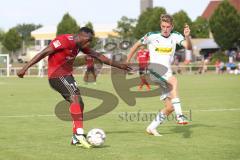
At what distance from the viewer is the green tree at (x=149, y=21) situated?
84.2 m

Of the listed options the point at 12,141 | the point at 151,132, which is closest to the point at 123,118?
the point at 151,132

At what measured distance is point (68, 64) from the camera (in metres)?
11.2

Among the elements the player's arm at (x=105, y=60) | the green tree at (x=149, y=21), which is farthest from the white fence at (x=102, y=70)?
the player's arm at (x=105, y=60)

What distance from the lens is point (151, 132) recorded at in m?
12.5

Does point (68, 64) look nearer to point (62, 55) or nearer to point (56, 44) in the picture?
point (62, 55)

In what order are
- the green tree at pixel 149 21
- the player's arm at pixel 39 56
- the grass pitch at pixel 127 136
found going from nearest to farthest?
1. the grass pitch at pixel 127 136
2. the player's arm at pixel 39 56
3. the green tree at pixel 149 21

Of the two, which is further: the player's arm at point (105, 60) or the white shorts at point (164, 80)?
the white shorts at point (164, 80)

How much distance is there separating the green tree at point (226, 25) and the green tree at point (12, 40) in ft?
159

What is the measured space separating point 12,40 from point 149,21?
126ft

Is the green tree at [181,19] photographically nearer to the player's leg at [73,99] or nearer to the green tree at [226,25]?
the green tree at [226,25]


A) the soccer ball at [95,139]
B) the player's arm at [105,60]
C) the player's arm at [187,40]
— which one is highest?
the player's arm at [187,40]

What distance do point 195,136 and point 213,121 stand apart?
10.2ft

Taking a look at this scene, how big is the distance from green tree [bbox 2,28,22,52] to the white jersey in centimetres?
10364

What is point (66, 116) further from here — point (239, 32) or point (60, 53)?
point (239, 32)
